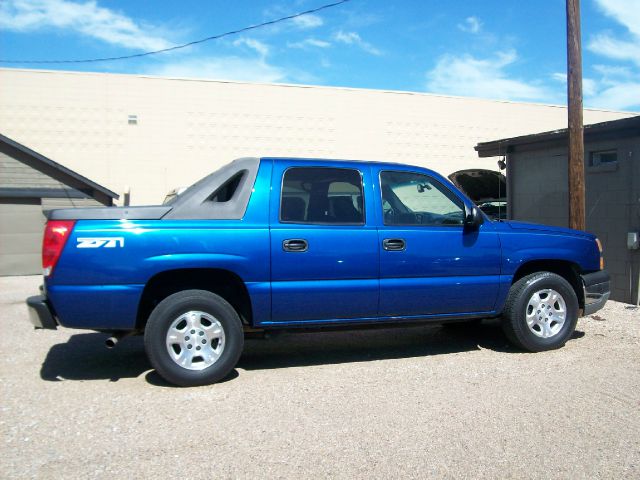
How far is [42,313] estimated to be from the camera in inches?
183

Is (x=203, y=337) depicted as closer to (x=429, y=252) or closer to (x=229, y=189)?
(x=229, y=189)

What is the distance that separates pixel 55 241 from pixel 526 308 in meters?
4.38

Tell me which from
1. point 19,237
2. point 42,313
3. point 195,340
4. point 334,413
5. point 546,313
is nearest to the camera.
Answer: point 334,413

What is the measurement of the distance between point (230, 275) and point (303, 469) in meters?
2.03

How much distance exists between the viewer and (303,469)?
3414 millimetres

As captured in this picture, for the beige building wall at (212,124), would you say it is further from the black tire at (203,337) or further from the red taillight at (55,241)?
the black tire at (203,337)

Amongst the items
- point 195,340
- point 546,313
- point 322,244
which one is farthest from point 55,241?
point 546,313

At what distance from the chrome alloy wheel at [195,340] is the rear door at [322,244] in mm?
529

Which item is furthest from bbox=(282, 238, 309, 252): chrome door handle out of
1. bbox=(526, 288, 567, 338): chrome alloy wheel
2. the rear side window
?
bbox=(526, 288, 567, 338): chrome alloy wheel

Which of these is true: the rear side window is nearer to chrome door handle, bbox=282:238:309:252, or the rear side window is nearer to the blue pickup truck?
the blue pickup truck

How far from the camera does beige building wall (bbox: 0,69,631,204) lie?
Result: 2133 cm

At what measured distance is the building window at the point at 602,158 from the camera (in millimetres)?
9414

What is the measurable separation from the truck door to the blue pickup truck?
0.04ft

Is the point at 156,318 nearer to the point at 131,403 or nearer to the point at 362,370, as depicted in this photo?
the point at 131,403
